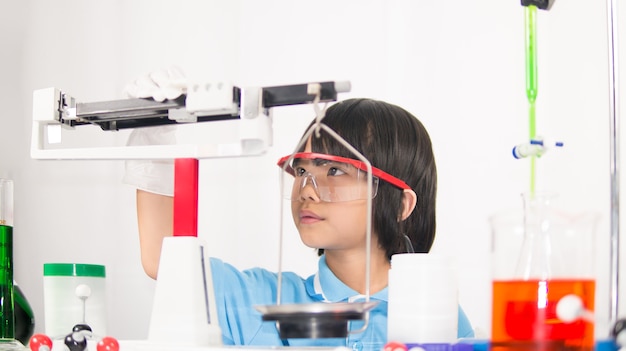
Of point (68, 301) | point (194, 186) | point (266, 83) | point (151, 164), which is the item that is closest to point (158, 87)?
point (194, 186)

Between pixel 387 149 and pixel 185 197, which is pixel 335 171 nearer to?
pixel 387 149

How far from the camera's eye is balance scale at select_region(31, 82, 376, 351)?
3.20 ft

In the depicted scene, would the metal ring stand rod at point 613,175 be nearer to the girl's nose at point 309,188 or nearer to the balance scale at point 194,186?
the balance scale at point 194,186

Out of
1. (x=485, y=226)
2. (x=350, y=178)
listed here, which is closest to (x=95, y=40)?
(x=350, y=178)

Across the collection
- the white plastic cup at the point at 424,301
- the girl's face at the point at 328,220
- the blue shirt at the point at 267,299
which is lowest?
the blue shirt at the point at 267,299

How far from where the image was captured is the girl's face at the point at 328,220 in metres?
1.49

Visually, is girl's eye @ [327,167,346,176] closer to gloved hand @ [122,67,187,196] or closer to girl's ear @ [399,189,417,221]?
girl's ear @ [399,189,417,221]

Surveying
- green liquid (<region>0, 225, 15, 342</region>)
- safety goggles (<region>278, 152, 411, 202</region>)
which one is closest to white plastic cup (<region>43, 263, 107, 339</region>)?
green liquid (<region>0, 225, 15, 342</region>)

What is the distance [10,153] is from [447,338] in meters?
1.57

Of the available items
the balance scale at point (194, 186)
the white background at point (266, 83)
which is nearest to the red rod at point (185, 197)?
the balance scale at point (194, 186)

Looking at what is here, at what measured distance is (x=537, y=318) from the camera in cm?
86

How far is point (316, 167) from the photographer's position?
57.6 inches

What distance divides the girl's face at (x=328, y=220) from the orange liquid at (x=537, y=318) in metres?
0.64

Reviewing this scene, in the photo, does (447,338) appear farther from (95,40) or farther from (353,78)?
(95,40)
